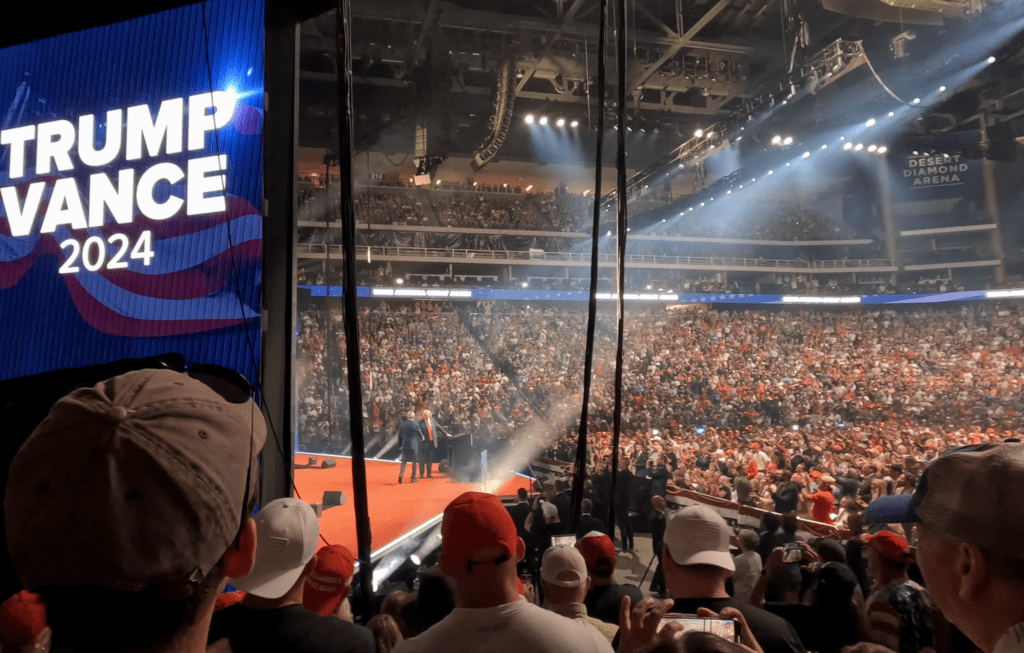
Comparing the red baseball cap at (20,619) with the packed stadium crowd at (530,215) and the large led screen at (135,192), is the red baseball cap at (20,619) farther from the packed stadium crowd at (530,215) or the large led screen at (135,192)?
the packed stadium crowd at (530,215)

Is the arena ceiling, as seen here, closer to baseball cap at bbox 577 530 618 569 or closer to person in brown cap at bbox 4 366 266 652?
baseball cap at bbox 577 530 618 569

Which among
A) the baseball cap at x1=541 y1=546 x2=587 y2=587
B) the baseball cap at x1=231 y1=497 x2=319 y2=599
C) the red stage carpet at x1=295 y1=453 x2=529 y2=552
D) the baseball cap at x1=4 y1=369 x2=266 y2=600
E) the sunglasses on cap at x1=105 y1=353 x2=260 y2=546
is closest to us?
the baseball cap at x1=4 y1=369 x2=266 y2=600

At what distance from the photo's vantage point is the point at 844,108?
51.9 ft

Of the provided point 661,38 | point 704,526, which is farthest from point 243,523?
point 661,38

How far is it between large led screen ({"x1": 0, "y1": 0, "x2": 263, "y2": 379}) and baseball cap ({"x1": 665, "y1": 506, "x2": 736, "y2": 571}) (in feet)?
9.31

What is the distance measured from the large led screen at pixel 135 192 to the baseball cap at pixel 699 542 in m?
2.84

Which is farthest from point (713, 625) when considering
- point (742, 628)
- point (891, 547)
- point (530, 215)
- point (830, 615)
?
point (530, 215)

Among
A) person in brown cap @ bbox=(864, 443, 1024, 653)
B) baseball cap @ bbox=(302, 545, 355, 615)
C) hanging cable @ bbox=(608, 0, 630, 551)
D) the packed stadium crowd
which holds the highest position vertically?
the packed stadium crowd

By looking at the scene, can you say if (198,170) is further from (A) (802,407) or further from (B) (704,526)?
(A) (802,407)

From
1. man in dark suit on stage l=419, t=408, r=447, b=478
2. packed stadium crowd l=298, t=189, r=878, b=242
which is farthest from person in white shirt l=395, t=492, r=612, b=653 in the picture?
packed stadium crowd l=298, t=189, r=878, b=242

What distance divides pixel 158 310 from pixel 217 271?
0.51m

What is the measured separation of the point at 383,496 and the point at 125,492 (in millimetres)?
9586

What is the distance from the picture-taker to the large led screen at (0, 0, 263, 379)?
4.17 m

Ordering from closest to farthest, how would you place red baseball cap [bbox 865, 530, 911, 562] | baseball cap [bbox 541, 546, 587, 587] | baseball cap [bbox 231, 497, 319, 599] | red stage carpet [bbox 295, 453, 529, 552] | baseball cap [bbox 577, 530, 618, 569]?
baseball cap [bbox 231, 497, 319, 599] → baseball cap [bbox 541, 546, 587, 587] → baseball cap [bbox 577, 530, 618, 569] → red baseball cap [bbox 865, 530, 911, 562] → red stage carpet [bbox 295, 453, 529, 552]
